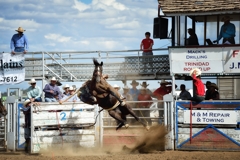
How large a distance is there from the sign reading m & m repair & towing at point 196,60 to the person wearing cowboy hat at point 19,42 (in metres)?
5.21

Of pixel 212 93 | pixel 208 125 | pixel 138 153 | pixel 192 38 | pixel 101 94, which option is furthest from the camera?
Answer: pixel 192 38

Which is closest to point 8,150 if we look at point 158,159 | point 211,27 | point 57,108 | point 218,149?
point 57,108

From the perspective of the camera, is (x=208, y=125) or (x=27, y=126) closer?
(x=208, y=125)

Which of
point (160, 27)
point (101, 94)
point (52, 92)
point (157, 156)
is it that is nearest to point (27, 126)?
point (52, 92)

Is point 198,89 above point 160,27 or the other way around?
the other way around

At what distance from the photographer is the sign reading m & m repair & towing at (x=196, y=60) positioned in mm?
15625

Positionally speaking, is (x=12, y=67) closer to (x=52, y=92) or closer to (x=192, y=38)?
(x=52, y=92)

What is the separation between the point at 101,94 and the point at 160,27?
4.33 metres

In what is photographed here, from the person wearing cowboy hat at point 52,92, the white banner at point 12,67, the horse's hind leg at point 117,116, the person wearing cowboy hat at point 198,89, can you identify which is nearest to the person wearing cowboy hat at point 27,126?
the person wearing cowboy hat at point 52,92

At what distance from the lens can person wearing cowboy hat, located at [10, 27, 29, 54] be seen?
58.0ft

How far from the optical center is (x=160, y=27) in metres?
17.0

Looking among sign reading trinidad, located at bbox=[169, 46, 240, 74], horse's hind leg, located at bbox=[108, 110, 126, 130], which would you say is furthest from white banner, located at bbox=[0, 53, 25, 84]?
sign reading trinidad, located at bbox=[169, 46, 240, 74]

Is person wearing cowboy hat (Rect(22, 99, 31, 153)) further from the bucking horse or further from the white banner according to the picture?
the white banner

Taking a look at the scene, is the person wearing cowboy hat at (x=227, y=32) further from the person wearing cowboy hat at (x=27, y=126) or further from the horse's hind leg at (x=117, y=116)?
the person wearing cowboy hat at (x=27, y=126)
